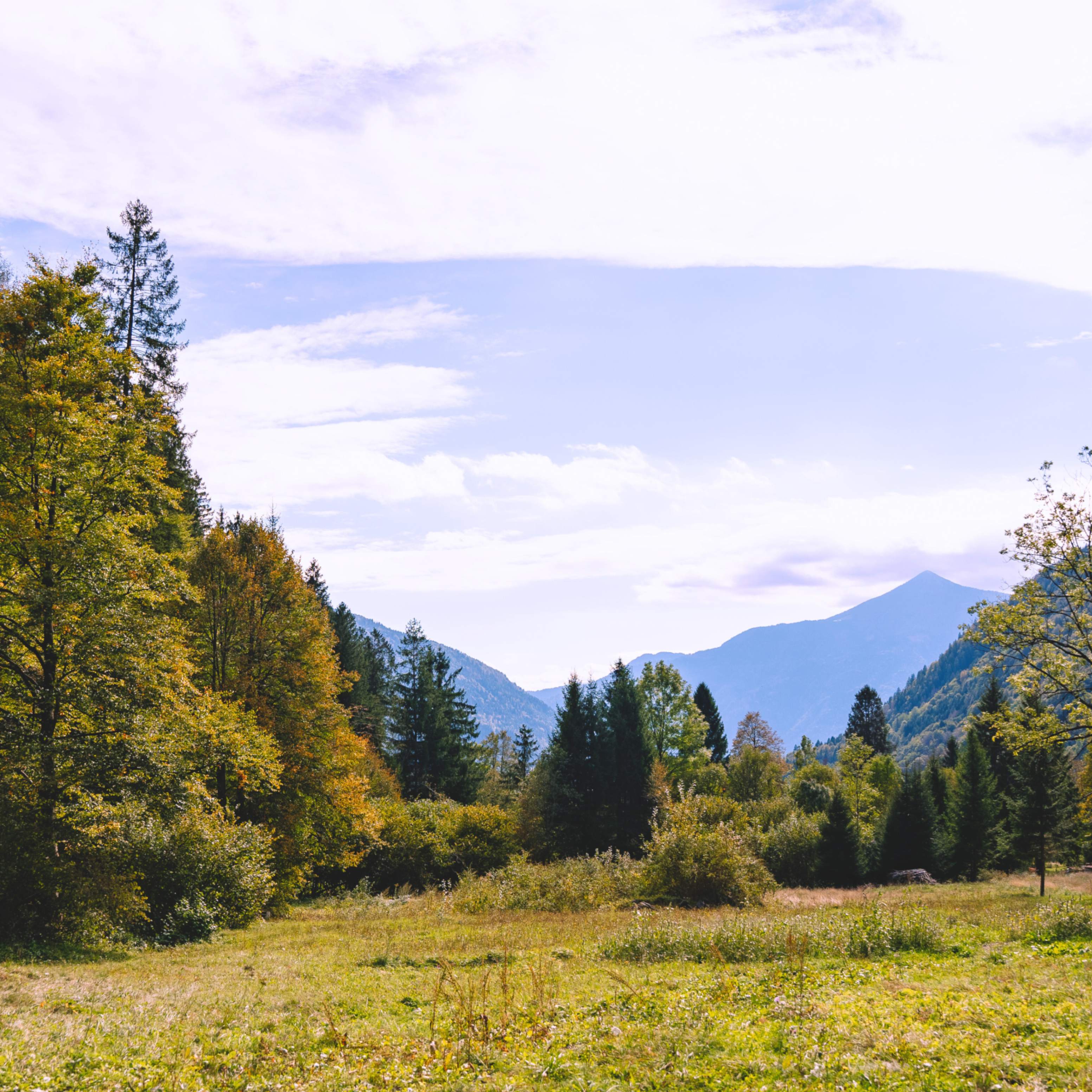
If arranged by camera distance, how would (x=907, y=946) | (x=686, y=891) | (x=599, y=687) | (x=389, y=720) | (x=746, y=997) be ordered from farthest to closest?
(x=389, y=720) → (x=599, y=687) → (x=686, y=891) → (x=907, y=946) → (x=746, y=997)

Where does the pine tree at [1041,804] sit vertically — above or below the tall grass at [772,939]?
below

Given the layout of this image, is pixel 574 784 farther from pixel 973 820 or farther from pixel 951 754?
pixel 951 754

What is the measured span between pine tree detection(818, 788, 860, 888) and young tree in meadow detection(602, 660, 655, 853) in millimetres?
10059

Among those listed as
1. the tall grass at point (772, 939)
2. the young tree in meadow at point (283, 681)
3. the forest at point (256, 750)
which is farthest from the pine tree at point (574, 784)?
the tall grass at point (772, 939)

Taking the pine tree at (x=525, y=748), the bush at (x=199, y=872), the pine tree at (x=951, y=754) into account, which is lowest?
the pine tree at (x=951, y=754)

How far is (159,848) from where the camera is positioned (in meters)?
18.5

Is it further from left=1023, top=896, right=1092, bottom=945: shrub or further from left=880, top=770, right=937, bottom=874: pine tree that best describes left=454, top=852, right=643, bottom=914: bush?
left=880, top=770, right=937, bottom=874: pine tree

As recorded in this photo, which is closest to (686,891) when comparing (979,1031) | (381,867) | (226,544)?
(381,867)

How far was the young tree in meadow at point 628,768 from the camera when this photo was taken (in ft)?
147

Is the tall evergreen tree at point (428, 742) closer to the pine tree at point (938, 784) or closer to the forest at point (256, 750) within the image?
the forest at point (256, 750)

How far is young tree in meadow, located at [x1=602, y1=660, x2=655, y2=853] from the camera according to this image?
44906 mm

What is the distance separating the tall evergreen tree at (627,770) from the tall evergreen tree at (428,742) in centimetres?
1405

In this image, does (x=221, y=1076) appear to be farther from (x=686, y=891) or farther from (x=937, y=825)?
(x=937, y=825)

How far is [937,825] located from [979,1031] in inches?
1712
